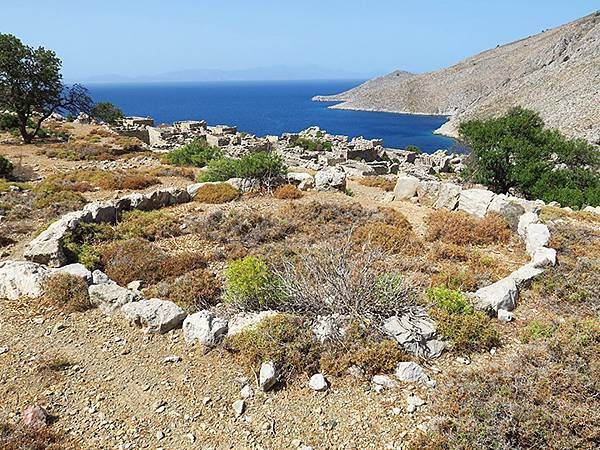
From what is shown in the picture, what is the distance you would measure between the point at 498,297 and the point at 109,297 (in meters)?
6.44

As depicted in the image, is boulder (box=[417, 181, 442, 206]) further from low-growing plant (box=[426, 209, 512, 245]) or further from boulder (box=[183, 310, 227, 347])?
boulder (box=[183, 310, 227, 347])

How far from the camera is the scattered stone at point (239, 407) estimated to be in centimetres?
518

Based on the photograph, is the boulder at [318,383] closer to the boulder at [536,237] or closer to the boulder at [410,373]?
the boulder at [410,373]

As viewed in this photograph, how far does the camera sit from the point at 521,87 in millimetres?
87938

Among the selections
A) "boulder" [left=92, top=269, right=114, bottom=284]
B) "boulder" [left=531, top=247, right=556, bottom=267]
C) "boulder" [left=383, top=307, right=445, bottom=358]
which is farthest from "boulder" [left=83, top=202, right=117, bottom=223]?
"boulder" [left=531, top=247, right=556, bottom=267]

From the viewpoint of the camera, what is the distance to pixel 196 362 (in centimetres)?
604

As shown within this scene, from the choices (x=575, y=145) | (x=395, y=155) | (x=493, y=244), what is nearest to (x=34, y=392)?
(x=493, y=244)

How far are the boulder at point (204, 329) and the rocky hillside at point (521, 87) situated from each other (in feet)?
173

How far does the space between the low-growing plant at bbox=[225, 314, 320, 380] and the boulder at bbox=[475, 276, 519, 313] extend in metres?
2.88

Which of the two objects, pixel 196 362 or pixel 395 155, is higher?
pixel 196 362

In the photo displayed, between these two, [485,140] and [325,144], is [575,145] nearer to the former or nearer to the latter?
[485,140]

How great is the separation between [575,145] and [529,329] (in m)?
24.6

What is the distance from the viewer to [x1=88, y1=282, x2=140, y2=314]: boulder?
7195 millimetres

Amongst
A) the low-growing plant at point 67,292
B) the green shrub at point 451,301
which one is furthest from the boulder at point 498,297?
the low-growing plant at point 67,292
